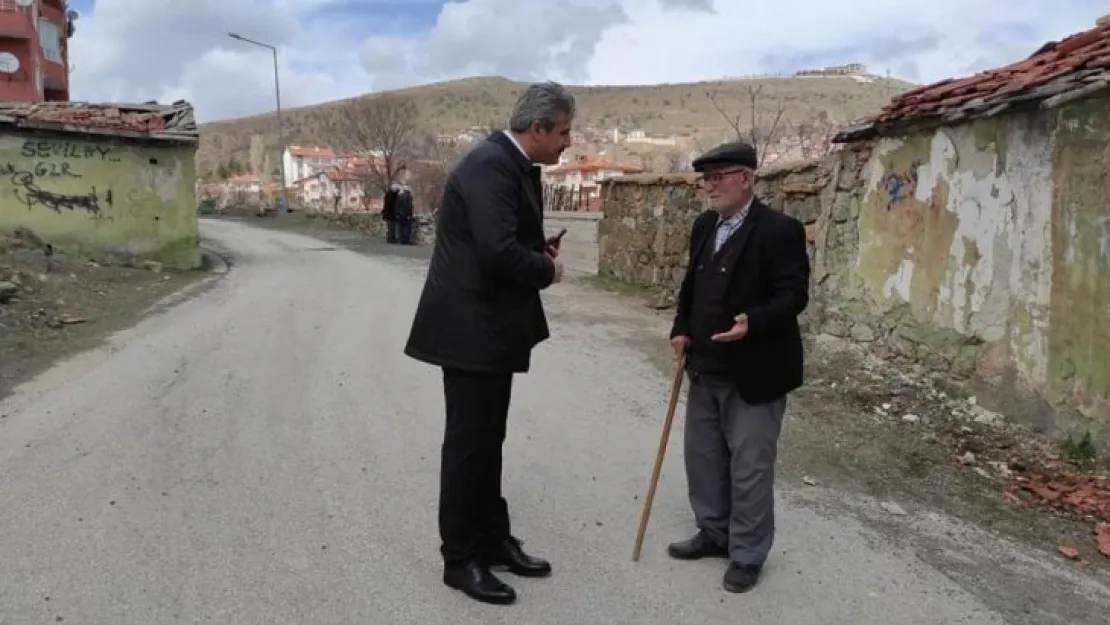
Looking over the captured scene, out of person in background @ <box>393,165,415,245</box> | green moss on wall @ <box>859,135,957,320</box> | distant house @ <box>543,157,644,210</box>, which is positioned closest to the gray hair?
green moss on wall @ <box>859,135,957,320</box>

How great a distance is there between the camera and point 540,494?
4621 millimetres

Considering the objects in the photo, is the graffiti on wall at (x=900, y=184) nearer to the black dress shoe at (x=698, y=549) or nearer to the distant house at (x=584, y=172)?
the black dress shoe at (x=698, y=549)

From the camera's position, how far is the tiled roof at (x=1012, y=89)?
17.5 feet

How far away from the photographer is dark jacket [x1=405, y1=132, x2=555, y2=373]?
3.22 metres

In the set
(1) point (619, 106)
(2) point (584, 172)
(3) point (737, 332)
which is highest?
(1) point (619, 106)

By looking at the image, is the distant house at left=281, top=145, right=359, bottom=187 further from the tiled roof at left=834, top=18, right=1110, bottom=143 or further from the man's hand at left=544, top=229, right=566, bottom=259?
the man's hand at left=544, top=229, right=566, bottom=259

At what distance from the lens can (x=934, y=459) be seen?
18.0 ft

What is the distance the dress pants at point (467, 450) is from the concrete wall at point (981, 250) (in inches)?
153

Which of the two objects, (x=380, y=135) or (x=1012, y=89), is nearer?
(x=1012, y=89)

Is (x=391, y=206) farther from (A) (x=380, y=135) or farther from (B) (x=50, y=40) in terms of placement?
(A) (x=380, y=135)

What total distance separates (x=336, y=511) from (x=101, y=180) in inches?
514

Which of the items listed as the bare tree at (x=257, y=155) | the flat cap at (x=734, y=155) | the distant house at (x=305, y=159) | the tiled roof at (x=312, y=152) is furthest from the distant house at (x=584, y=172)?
the flat cap at (x=734, y=155)

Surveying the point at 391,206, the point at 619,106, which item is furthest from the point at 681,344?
the point at 619,106

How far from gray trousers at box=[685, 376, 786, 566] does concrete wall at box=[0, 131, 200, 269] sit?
1403 cm
